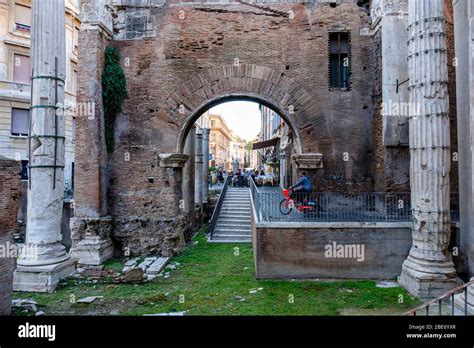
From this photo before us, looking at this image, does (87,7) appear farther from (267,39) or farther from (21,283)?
(21,283)

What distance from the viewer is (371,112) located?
1007cm

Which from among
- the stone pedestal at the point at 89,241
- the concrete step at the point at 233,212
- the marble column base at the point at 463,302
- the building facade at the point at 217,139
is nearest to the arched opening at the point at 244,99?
A: the stone pedestal at the point at 89,241

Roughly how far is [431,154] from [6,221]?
8692 millimetres

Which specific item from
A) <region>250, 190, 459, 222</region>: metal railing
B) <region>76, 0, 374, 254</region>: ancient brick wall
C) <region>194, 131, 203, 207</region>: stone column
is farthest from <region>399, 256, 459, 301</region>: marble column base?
<region>194, 131, 203, 207</region>: stone column

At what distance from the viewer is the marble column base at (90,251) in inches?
365

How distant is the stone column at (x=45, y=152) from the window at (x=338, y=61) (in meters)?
8.34

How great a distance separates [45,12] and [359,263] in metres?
10.3

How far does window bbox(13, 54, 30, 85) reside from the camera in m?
18.2

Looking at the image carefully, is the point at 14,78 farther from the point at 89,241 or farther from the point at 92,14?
the point at 89,241

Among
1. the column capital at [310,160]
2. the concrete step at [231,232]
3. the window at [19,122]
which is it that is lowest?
the concrete step at [231,232]

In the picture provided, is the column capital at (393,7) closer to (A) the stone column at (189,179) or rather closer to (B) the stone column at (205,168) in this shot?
(A) the stone column at (189,179)

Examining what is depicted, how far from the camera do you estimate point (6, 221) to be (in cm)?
550
